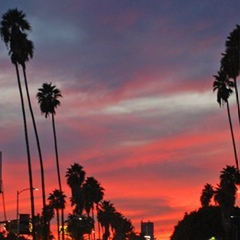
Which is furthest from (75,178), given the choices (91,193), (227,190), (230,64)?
(230,64)

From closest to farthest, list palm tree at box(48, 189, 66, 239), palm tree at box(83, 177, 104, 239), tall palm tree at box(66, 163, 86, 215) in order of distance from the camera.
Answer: tall palm tree at box(66, 163, 86, 215), palm tree at box(48, 189, 66, 239), palm tree at box(83, 177, 104, 239)

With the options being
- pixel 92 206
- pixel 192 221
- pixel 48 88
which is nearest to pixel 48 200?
pixel 92 206

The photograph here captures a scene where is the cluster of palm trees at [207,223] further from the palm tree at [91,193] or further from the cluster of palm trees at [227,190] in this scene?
the palm tree at [91,193]

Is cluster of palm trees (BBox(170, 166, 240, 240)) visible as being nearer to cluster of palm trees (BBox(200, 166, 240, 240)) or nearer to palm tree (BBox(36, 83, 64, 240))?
cluster of palm trees (BBox(200, 166, 240, 240))

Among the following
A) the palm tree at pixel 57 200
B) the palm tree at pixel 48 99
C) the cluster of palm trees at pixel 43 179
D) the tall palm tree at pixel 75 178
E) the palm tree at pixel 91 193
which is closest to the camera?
the cluster of palm trees at pixel 43 179

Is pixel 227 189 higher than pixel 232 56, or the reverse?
pixel 232 56

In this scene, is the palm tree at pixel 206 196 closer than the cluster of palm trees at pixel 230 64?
No

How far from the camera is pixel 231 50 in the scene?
75.0m

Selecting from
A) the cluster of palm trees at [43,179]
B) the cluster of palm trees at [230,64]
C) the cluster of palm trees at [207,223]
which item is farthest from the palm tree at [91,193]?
the cluster of palm trees at [230,64]

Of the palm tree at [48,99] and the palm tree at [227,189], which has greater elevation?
the palm tree at [48,99]

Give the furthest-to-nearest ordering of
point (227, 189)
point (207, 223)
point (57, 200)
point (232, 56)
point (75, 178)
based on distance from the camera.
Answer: point (207, 223)
point (57, 200)
point (75, 178)
point (227, 189)
point (232, 56)

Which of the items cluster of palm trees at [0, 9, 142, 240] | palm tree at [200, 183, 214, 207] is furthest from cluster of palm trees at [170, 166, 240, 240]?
cluster of palm trees at [0, 9, 142, 240]

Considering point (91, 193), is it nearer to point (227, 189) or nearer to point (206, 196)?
point (206, 196)

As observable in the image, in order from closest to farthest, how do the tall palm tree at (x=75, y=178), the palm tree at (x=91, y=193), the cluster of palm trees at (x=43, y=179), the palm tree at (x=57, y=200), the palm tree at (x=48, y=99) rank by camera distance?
the cluster of palm trees at (x=43, y=179)
the palm tree at (x=48, y=99)
the tall palm tree at (x=75, y=178)
the palm tree at (x=57, y=200)
the palm tree at (x=91, y=193)
